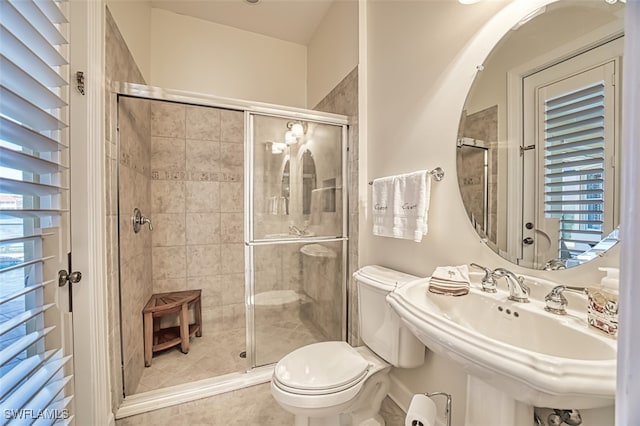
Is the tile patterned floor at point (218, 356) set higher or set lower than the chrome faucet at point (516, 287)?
lower

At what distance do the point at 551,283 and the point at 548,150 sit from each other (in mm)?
460

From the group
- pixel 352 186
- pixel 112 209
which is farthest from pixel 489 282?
pixel 112 209

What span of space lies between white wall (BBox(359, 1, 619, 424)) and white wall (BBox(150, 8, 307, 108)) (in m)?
1.19

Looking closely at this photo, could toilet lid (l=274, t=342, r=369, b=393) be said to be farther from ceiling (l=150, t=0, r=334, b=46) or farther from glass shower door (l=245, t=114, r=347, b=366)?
ceiling (l=150, t=0, r=334, b=46)

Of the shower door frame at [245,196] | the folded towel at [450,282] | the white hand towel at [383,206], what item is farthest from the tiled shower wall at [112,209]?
the folded towel at [450,282]

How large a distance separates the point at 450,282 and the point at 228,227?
2165 mm

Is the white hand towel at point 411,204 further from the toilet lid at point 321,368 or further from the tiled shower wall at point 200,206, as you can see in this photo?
the tiled shower wall at point 200,206

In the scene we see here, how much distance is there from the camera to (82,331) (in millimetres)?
1186

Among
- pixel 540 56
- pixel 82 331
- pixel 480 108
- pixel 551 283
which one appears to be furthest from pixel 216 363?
pixel 540 56

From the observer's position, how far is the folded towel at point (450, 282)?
40.0 inches

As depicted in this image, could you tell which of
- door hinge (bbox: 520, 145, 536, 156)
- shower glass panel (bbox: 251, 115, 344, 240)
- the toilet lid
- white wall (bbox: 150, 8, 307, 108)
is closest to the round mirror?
door hinge (bbox: 520, 145, 536, 156)

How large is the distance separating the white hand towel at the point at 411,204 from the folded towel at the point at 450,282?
0.25 m

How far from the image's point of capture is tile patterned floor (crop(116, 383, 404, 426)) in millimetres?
1475

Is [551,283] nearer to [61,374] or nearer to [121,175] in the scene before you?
[61,374]
